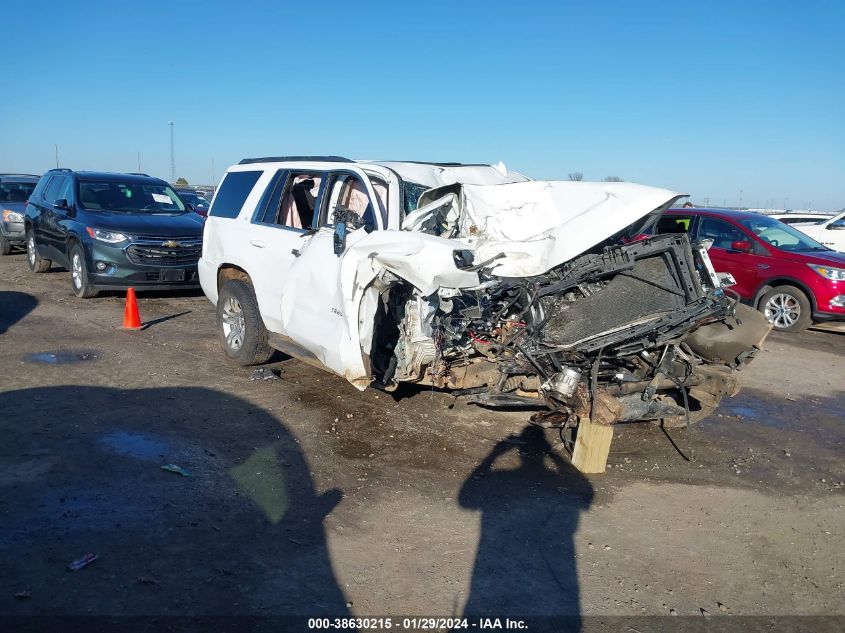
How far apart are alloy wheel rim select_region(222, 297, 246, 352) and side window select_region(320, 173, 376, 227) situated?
59.7 inches

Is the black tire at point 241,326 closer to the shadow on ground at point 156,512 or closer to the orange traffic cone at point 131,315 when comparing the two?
the shadow on ground at point 156,512

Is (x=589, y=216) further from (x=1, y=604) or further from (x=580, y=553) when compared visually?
(x=1, y=604)

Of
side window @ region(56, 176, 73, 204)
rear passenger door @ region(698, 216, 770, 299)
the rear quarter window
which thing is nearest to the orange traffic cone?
the rear quarter window

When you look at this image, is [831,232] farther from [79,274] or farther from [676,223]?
[79,274]

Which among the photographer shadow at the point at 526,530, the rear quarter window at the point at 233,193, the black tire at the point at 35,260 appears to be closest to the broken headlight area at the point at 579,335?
the photographer shadow at the point at 526,530

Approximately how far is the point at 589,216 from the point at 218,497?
323cm

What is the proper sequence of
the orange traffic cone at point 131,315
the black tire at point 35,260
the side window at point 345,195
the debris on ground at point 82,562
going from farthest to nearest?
the black tire at point 35,260
the orange traffic cone at point 131,315
the side window at point 345,195
the debris on ground at point 82,562

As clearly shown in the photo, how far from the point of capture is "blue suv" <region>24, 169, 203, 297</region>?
10.2m

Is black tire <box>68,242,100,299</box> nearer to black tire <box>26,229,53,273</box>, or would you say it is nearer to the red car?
black tire <box>26,229,53,273</box>

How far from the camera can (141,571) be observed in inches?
135

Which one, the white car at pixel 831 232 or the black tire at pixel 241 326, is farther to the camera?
the white car at pixel 831 232

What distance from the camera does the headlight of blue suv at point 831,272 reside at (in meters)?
10.2

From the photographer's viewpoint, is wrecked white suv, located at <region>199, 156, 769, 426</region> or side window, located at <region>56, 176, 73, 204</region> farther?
side window, located at <region>56, 176, 73, 204</region>

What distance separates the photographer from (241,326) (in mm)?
7109
